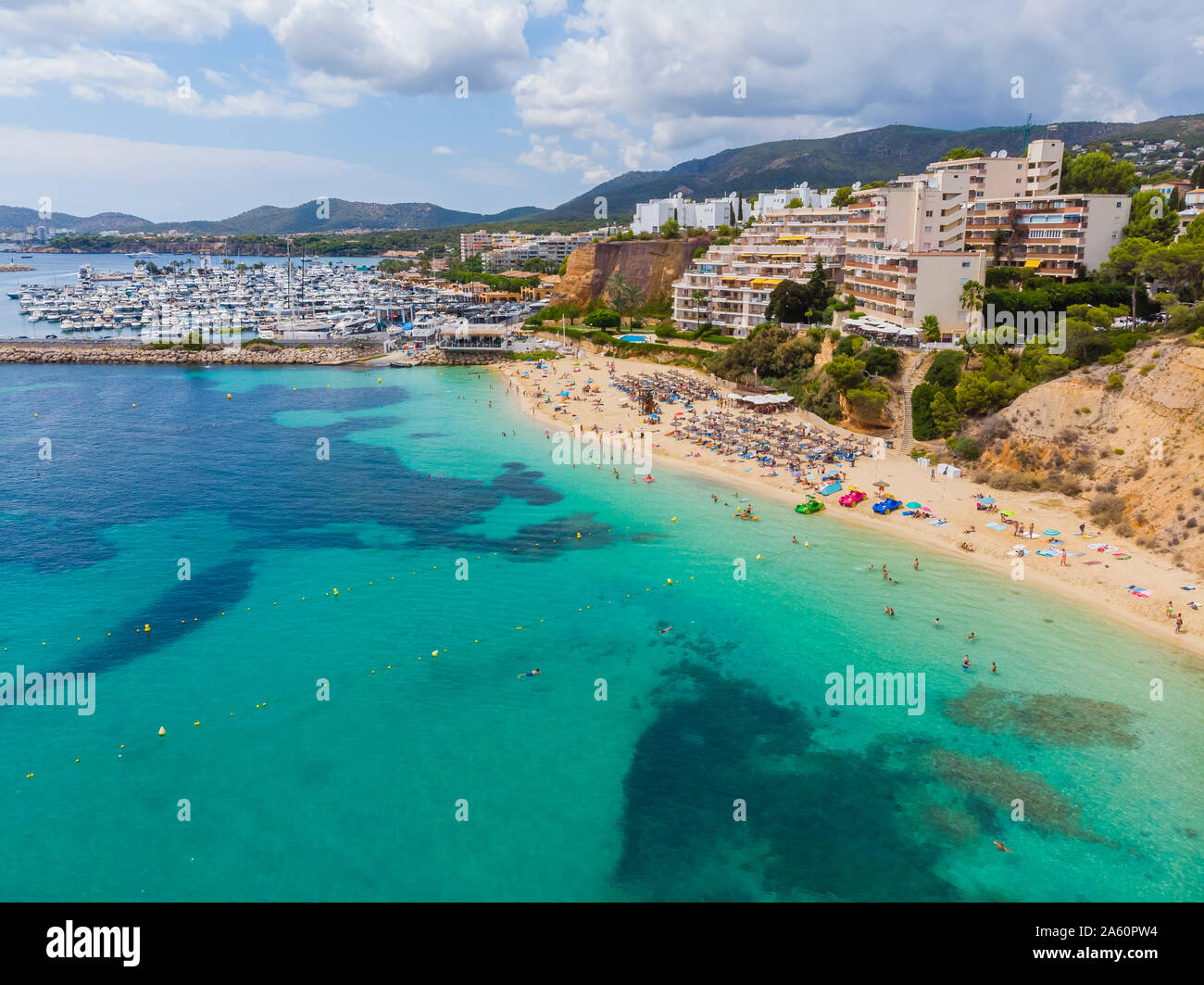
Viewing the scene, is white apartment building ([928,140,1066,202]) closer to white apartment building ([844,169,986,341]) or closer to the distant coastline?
white apartment building ([844,169,986,341])

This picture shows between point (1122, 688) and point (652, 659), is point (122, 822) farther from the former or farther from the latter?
point (1122, 688)

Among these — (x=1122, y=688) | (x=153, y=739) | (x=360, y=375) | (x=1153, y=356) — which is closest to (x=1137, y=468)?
(x=1153, y=356)

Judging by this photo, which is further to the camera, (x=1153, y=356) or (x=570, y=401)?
(x=570, y=401)

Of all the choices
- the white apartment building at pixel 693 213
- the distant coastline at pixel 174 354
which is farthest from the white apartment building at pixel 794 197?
the distant coastline at pixel 174 354

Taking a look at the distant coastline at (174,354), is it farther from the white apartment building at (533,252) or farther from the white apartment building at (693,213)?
the white apartment building at (533,252)

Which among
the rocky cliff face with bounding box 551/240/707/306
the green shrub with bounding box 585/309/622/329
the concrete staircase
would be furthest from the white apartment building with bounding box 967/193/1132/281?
the green shrub with bounding box 585/309/622/329

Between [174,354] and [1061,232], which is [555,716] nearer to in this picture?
[1061,232]
